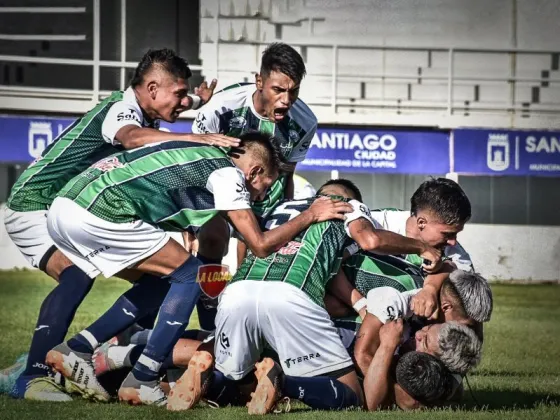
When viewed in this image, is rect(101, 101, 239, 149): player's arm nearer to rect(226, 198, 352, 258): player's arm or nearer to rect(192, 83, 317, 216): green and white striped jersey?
rect(226, 198, 352, 258): player's arm

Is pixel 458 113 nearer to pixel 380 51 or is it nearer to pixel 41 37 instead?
pixel 380 51

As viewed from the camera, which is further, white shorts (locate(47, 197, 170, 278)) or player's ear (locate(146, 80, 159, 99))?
player's ear (locate(146, 80, 159, 99))

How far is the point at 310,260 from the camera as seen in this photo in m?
6.06

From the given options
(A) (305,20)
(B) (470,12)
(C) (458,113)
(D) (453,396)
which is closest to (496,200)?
(C) (458,113)

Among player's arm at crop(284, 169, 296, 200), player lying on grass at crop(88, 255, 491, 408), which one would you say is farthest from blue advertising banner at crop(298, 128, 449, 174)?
player lying on grass at crop(88, 255, 491, 408)

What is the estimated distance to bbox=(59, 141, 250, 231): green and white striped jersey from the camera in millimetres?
6141

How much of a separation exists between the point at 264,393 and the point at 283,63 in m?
2.54

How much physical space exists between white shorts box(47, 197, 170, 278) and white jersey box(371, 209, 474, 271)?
1.29 metres

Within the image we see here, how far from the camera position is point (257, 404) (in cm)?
573

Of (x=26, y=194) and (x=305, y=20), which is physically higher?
(x=305, y=20)

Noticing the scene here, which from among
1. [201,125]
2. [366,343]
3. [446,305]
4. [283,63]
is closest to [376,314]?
[366,343]

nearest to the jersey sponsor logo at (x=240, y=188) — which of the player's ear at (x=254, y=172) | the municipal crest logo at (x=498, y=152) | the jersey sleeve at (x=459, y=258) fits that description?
the player's ear at (x=254, y=172)

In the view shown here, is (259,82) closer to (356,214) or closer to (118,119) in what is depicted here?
(118,119)

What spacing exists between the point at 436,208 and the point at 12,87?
12.6 meters
